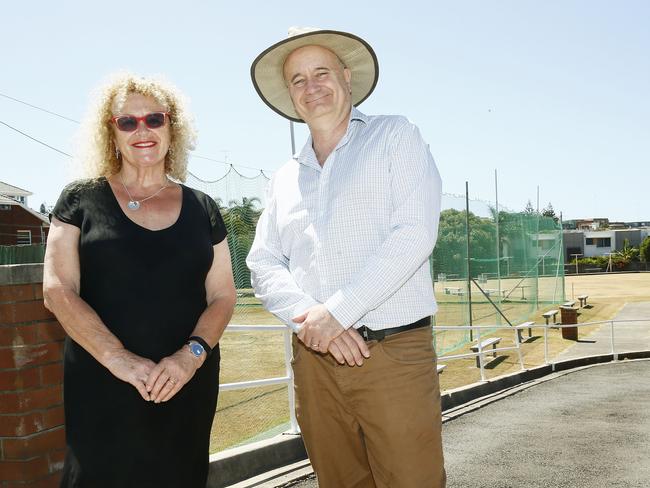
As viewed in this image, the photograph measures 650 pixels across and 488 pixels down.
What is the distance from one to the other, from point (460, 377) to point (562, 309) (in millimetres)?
7344

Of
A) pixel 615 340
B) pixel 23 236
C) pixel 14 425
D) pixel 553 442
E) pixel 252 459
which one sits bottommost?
pixel 615 340

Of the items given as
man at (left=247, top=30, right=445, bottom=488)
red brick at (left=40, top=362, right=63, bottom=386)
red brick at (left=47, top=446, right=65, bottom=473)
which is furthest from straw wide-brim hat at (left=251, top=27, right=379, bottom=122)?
red brick at (left=47, top=446, right=65, bottom=473)

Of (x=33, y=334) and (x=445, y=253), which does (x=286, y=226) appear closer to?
(x=33, y=334)

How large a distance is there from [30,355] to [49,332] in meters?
0.12

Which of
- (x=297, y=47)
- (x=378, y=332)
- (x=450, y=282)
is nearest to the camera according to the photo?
(x=378, y=332)

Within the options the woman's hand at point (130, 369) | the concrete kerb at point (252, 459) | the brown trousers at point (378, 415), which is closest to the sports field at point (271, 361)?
the concrete kerb at point (252, 459)

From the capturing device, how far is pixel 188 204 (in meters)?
2.42

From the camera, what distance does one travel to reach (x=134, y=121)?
7.88 ft

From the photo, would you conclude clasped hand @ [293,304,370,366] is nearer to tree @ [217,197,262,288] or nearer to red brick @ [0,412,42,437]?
red brick @ [0,412,42,437]

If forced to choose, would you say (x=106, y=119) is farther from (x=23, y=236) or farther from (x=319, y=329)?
(x=23, y=236)

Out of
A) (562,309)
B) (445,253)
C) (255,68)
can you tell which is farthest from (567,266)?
(255,68)

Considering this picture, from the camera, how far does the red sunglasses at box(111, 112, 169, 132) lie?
2395 millimetres

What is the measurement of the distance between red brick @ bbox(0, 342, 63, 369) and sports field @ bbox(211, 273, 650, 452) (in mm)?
3213

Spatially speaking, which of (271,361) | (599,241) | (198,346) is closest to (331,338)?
(198,346)
